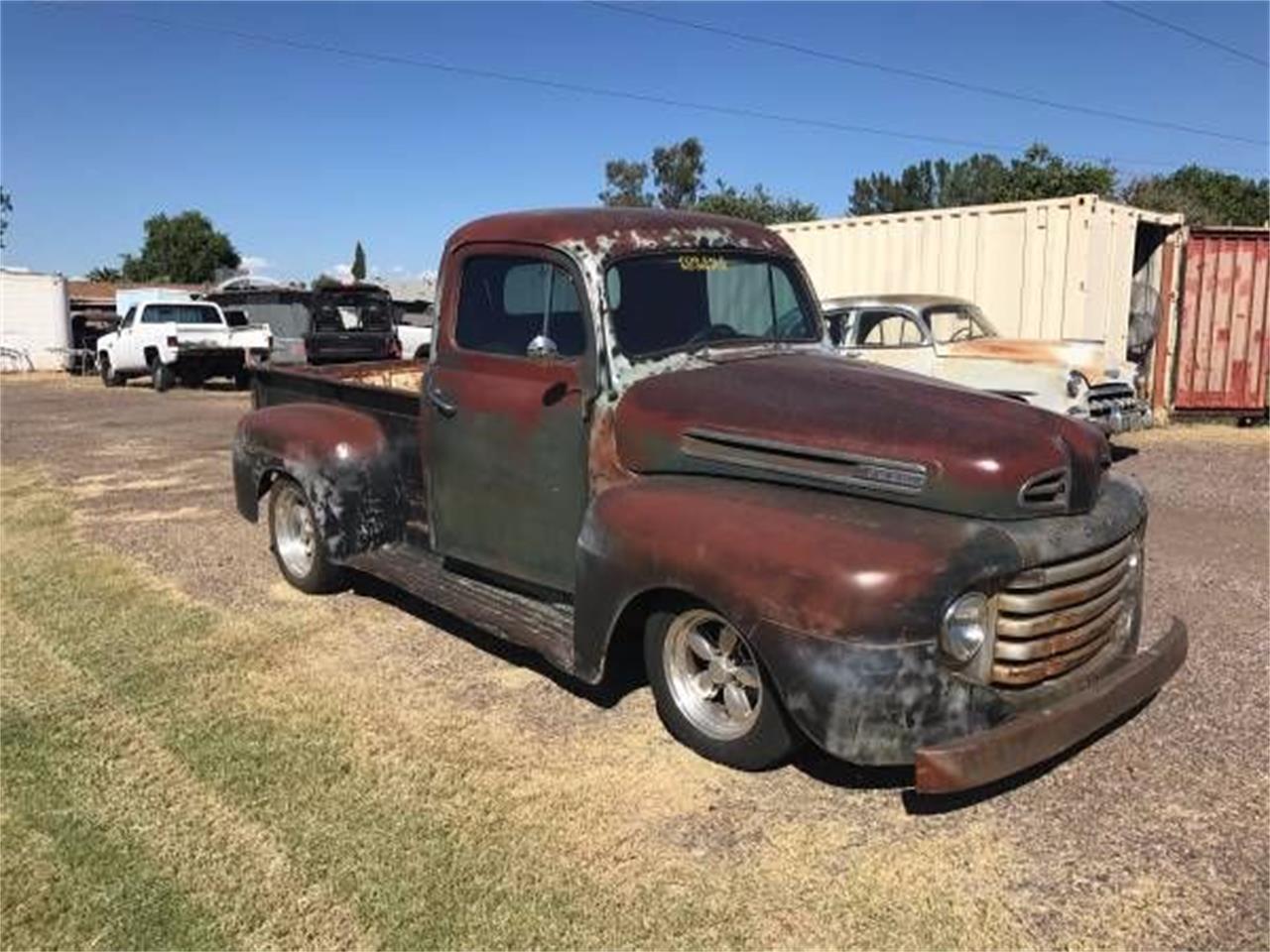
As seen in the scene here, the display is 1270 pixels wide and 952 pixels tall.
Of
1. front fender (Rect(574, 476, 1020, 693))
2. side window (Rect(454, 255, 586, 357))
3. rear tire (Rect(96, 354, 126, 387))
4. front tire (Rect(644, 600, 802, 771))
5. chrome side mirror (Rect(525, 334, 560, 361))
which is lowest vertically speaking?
rear tire (Rect(96, 354, 126, 387))

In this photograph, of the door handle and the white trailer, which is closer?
the door handle

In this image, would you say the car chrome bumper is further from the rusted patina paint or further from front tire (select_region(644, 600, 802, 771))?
the rusted patina paint

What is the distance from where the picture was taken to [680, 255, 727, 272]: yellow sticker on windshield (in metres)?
4.82

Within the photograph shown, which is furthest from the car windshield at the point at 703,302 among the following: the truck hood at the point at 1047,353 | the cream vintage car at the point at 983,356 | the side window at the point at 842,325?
the side window at the point at 842,325

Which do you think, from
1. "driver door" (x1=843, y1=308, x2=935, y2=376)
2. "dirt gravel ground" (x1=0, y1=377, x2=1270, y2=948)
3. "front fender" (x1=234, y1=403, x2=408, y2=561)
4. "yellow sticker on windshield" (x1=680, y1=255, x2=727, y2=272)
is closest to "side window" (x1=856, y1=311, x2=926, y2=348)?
"driver door" (x1=843, y1=308, x2=935, y2=376)

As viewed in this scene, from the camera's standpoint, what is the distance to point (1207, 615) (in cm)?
576

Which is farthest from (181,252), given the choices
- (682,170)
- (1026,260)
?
(1026,260)

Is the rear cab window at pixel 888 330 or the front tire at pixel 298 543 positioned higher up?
the rear cab window at pixel 888 330

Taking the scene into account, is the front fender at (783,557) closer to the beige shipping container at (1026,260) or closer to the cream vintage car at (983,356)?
the cream vintage car at (983,356)

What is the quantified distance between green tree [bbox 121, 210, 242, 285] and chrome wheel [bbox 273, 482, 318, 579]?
80107 millimetres

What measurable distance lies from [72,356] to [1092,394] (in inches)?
1165

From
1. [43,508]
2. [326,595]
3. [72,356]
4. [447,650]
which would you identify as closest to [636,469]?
[447,650]

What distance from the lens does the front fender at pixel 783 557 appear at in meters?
3.21

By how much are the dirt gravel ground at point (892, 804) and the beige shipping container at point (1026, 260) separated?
22.5 feet
